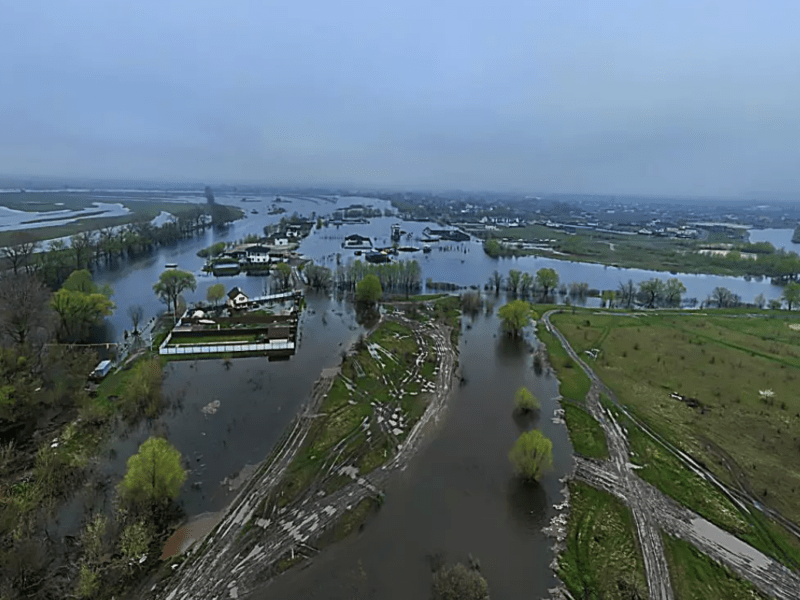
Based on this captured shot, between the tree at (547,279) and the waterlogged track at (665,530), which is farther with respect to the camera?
the tree at (547,279)

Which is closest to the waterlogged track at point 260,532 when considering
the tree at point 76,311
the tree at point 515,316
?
the tree at point 515,316

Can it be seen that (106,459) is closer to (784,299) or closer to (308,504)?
(308,504)

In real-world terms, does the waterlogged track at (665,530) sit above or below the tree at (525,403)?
below

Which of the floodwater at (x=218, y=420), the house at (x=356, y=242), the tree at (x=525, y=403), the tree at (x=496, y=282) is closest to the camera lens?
the floodwater at (x=218, y=420)

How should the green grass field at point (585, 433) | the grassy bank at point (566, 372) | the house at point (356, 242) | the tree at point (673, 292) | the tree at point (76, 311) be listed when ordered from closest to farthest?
1. the green grass field at point (585, 433)
2. the grassy bank at point (566, 372)
3. the tree at point (76, 311)
4. the tree at point (673, 292)
5. the house at point (356, 242)

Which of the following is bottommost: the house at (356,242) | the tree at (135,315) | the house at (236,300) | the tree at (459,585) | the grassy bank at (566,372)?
the tree at (459,585)

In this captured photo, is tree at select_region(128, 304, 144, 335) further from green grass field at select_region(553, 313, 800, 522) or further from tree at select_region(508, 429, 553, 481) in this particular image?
green grass field at select_region(553, 313, 800, 522)

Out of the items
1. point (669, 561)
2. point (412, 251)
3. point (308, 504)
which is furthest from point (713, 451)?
point (412, 251)

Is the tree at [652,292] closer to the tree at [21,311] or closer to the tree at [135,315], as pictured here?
the tree at [135,315]

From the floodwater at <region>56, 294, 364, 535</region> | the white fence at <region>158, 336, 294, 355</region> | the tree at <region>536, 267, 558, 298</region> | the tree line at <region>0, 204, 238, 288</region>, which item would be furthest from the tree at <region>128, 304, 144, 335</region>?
the tree at <region>536, 267, 558, 298</region>
